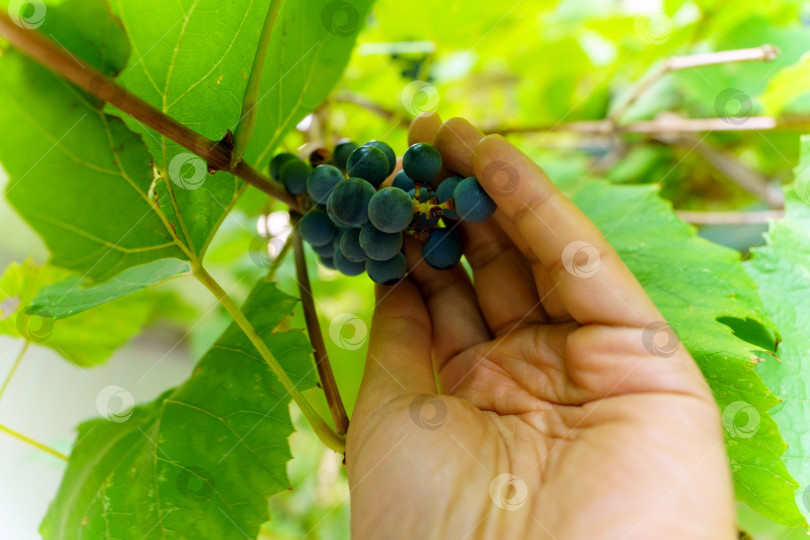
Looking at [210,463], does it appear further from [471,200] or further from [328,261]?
[471,200]

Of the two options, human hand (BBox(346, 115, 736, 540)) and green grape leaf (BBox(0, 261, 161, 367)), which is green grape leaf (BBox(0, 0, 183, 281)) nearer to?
green grape leaf (BBox(0, 261, 161, 367))

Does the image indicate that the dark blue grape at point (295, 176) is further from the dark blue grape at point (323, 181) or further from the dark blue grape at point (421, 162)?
the dark blue grape at point (421, 162)

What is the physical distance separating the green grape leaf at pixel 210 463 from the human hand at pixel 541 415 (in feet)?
0.63

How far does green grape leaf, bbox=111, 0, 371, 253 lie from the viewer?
0.95 m

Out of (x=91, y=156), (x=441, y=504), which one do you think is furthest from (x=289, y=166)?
(x=441, y=504)

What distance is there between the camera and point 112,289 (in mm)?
989

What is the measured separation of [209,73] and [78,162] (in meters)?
0.31

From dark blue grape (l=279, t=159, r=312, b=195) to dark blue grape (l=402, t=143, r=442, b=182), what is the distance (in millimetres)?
285

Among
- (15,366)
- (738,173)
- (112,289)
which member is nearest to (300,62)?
(112,289)

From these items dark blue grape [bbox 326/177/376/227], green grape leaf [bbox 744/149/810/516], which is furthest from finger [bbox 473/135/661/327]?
green grape leaf [bbox 744/149/810/516]

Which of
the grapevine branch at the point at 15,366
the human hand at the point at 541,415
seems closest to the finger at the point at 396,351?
the human hand at the point at 541,415

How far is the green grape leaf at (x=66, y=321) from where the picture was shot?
1273 millimetres

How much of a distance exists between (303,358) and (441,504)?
43 centimetres

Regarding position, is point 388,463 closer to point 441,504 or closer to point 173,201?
point 441,504
